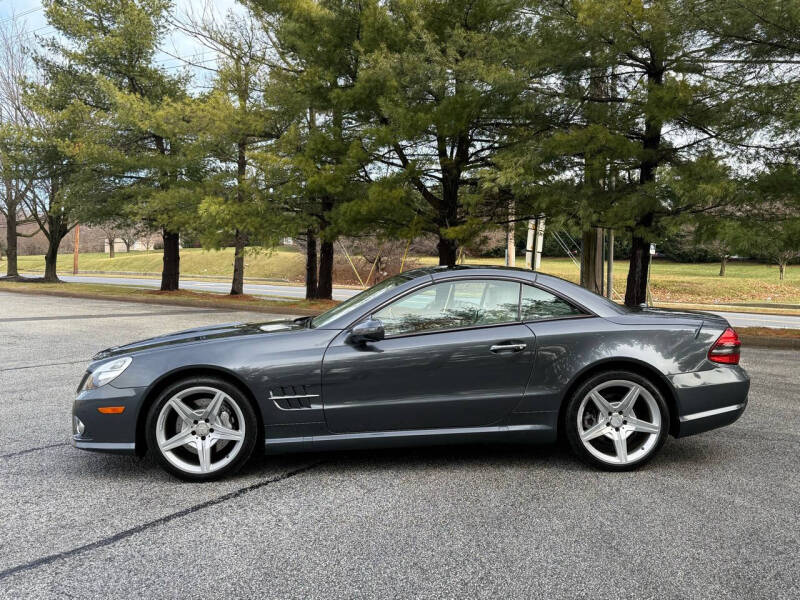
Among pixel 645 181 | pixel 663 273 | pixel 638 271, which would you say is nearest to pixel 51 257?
pixel 638 271

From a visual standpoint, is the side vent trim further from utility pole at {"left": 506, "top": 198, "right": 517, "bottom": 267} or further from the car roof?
utility pole at {"left": 506, "top": 198, "right": 517, "bottom": 267}

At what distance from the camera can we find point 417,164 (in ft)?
47.3

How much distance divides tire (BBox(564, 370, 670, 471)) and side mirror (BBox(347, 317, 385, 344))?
1385 millimetres

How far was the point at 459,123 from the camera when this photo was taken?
12688 millimetres

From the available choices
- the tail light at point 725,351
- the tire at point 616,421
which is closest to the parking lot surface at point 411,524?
the tire at point 616,421

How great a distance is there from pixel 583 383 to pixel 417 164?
1101 centimetres

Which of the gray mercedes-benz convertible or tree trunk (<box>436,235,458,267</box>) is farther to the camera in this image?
tree trunk (<box>436,235,458,267</box>)

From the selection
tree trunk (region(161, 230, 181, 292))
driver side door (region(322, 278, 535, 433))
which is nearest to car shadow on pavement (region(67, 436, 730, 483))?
driver side door (region(322, 278, 535, 433))

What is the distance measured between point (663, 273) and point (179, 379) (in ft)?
128

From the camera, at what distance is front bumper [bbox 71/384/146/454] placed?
3.81 metres

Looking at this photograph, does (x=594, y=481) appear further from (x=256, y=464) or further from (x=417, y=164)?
(x=417, y=164)

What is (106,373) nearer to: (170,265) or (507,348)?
(507,348)

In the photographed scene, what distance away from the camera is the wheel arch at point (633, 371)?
4.09 meters

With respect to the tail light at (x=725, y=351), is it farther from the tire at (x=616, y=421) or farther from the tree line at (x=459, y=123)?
the tree line at (x=459, y=123)
